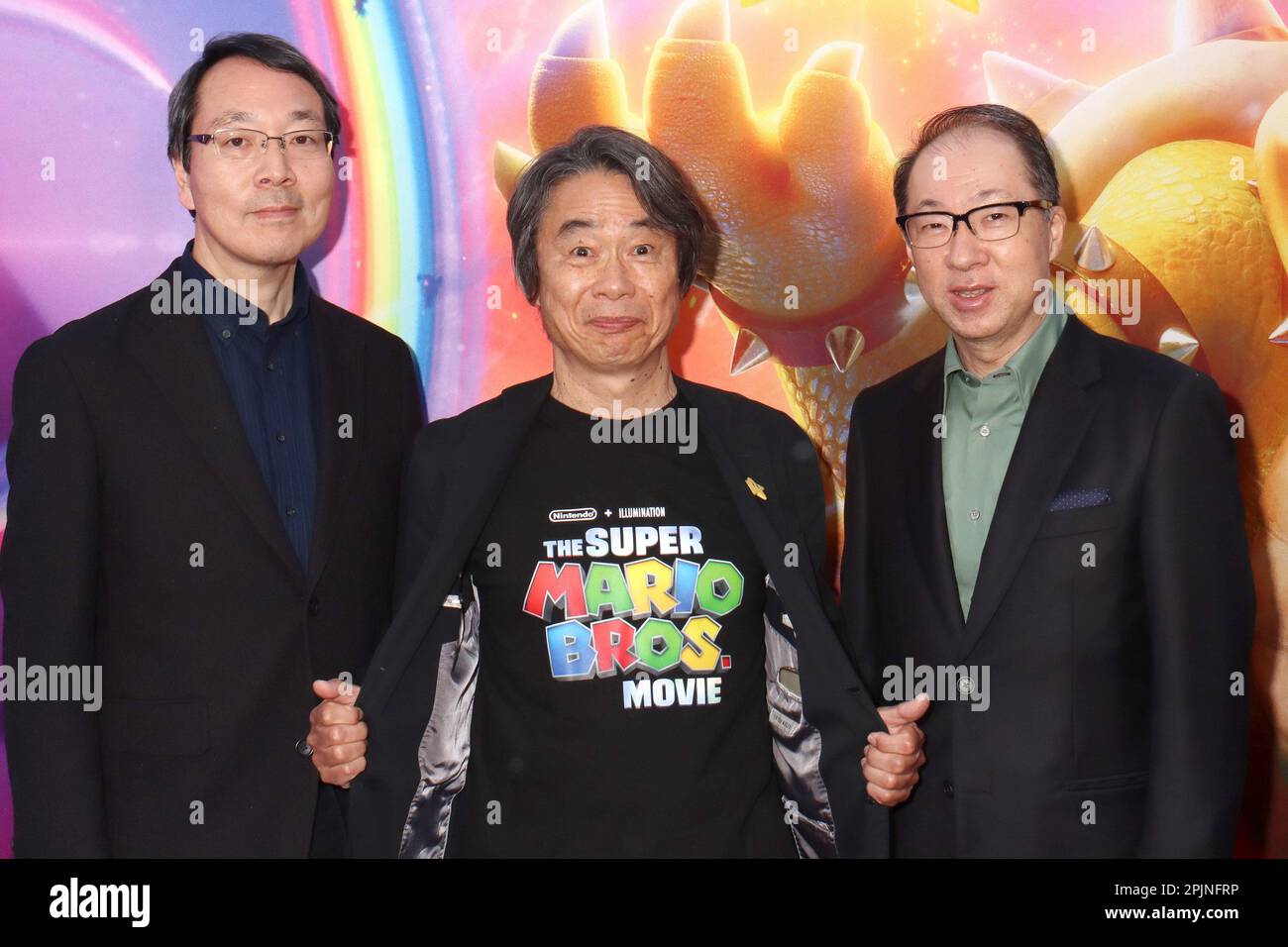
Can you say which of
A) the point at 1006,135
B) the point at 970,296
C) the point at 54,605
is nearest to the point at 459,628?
the point at 54,605

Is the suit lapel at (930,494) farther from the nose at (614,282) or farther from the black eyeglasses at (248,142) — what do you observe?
the black eyeglasses at (248,142)

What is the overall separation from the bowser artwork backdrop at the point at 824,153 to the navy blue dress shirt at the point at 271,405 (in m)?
0.67

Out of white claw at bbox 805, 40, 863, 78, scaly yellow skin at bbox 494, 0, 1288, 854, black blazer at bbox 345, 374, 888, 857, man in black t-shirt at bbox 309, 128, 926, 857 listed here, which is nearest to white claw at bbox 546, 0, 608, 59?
scaly yellow skin at bbox 494, 0, 1288, 854

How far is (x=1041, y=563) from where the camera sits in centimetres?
229

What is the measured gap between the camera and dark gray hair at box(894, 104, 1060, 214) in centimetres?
247

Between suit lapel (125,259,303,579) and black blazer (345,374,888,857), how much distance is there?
11.5 inches

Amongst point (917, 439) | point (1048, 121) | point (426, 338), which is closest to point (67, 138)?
point (426, 338)

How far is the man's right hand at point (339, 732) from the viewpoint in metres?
2.27

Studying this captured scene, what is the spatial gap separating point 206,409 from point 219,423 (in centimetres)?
4

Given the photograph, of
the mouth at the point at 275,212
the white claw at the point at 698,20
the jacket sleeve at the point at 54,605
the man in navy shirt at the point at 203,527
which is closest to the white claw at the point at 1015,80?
the white claw at the point at 698,20

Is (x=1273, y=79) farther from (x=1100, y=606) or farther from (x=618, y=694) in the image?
(x=618, y=694)

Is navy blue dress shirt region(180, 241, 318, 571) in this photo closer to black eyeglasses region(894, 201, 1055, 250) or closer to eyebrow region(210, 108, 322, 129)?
eyebrow region(210, 108, 322, 129)

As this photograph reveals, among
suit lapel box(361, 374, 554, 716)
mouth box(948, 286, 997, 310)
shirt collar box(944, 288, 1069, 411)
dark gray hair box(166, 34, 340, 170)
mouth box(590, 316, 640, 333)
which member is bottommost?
suit lapel box(361, 374, 554, 716)

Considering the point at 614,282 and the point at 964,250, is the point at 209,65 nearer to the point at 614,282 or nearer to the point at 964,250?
the point at 614,282
